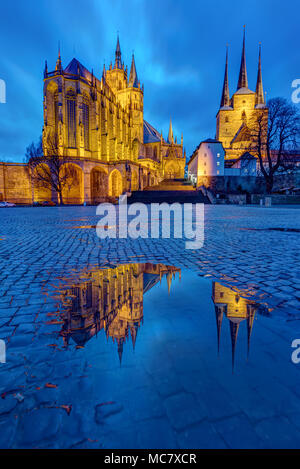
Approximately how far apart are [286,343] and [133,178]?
40973 millimetres

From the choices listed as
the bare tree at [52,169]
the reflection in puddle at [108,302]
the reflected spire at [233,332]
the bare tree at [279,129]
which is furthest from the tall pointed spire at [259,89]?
the reflected spire at [233,332]

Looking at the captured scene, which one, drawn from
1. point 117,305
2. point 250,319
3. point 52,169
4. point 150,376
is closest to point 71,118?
point 52,169

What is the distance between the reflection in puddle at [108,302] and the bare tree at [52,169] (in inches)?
1255

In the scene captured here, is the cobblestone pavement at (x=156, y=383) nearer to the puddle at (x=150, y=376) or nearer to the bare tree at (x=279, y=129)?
the puddle at (x=150, y=376)

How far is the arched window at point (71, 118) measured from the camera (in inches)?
1474

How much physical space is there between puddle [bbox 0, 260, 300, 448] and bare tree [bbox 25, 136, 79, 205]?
109 ft

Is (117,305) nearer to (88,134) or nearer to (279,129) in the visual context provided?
(279,129)

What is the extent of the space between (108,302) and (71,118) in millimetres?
41777

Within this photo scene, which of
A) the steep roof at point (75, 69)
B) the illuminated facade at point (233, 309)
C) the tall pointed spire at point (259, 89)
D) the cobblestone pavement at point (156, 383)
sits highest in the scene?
the tall pointed spire at point (259, 89)

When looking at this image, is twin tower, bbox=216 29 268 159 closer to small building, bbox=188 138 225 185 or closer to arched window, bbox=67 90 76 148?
small building, bbox=188 138 225 185

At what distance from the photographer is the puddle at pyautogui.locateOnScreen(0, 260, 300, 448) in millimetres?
1036
